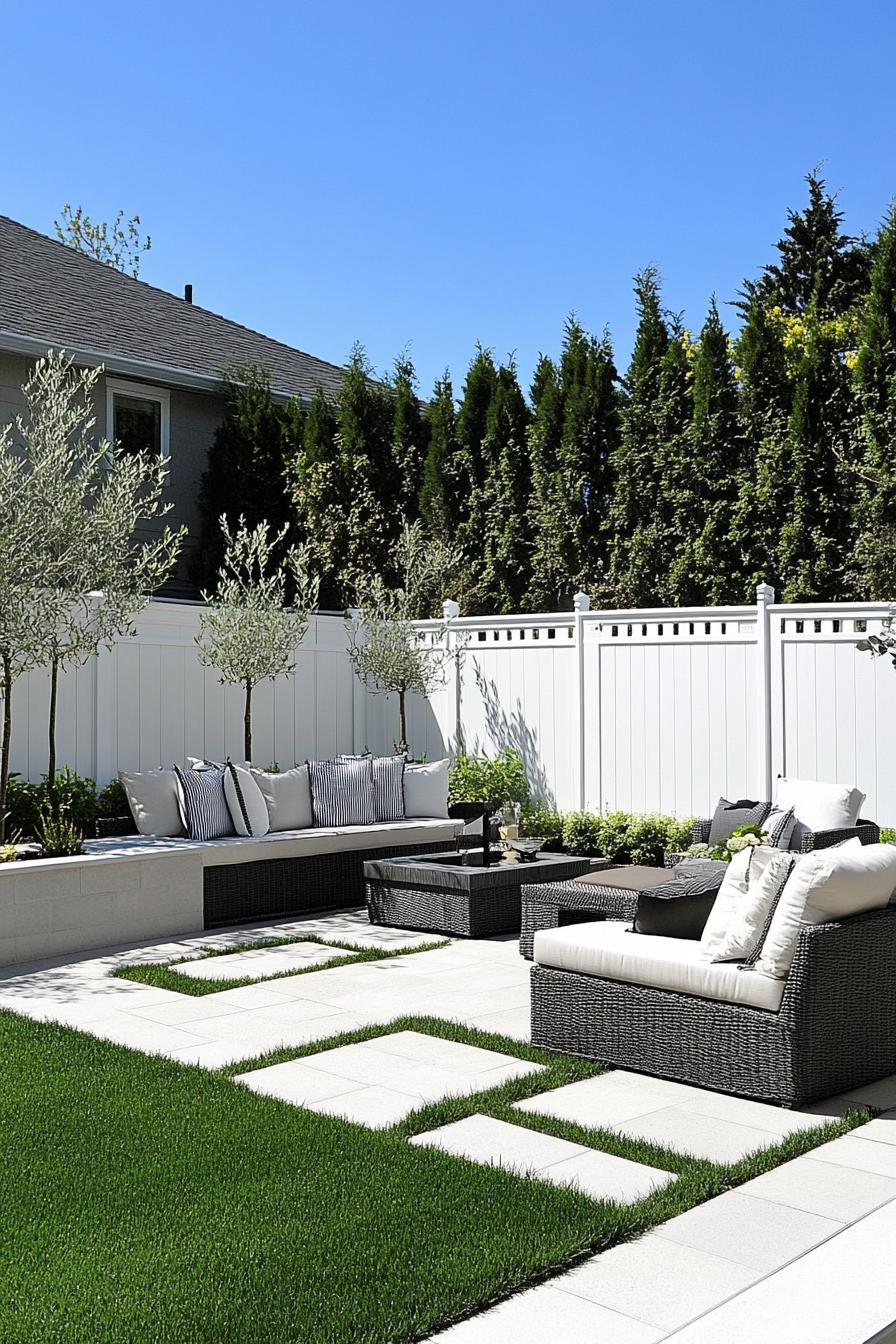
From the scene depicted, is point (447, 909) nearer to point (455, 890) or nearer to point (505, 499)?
point (455, 890)

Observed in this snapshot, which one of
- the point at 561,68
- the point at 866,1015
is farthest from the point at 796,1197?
the point at 561,68

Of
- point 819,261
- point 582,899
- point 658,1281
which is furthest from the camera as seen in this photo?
point 819,261

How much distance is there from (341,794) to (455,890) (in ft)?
5.93

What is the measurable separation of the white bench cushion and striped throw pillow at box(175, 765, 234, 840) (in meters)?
0.10

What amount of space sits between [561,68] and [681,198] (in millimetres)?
5261

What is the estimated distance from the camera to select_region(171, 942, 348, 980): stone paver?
6.86m

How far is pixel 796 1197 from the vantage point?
3.69 m

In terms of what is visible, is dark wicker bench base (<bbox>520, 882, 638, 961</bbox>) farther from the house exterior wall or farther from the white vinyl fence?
the house exterior wall

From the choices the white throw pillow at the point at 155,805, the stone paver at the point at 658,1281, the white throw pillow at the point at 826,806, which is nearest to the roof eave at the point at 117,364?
the white throw pillow at the point at 155,805

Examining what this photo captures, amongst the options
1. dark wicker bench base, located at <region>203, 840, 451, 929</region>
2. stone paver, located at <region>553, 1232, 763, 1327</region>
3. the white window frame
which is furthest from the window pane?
stone paver, located at <region>553, 1232, 763, 1327</region>

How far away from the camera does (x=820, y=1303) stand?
2.98 metres

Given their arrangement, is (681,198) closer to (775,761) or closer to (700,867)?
(775,761)

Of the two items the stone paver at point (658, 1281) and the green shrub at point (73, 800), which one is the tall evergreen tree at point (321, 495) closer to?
the green shrub at point (73, 800)

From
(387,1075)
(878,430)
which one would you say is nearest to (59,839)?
(387,1075)
